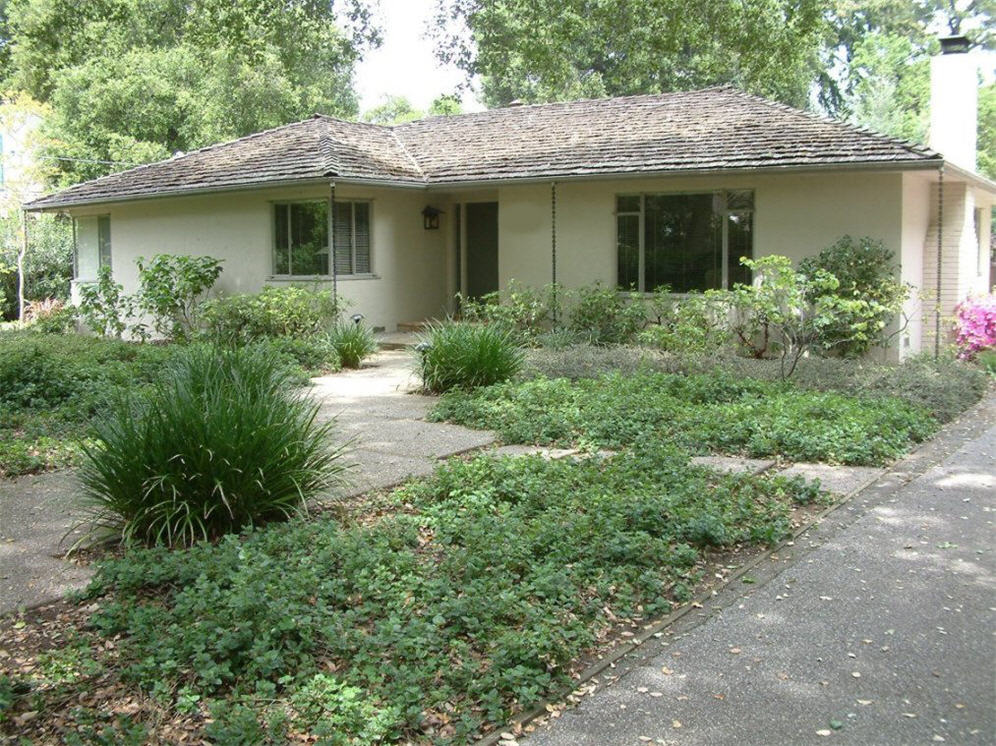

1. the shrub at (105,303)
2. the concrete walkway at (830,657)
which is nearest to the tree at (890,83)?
the shrub at (105,303)

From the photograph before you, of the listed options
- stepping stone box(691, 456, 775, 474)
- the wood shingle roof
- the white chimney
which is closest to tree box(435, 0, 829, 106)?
the wood shingle roof

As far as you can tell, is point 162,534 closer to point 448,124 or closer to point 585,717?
point 585,717

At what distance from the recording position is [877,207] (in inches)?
551

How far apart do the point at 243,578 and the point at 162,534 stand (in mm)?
1229

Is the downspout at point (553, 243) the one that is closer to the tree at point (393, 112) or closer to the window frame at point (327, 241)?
the window frame at point (327, 241)

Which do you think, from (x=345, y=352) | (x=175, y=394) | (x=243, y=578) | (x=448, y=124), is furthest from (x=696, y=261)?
(x=243, y=578)

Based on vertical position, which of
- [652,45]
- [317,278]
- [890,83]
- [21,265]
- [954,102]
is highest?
[890,83]

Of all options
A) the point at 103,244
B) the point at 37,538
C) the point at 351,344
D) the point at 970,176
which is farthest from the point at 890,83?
the point at 37,538

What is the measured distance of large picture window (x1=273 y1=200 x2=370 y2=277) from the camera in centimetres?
1695

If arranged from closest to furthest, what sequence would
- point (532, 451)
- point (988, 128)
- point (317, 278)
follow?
point (532, 451), point (317, 278), point (988, 128)

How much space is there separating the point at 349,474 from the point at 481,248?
498 inches

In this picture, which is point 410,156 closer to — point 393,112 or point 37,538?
point 37,538

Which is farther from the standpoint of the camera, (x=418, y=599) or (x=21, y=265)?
(x=21, y=265)

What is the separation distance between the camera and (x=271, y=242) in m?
17.6
